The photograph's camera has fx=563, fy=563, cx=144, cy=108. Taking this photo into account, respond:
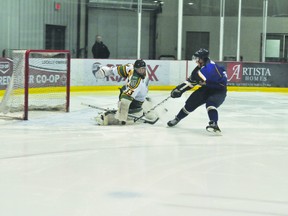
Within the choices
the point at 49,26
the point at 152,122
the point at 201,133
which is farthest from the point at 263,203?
the point at 49,26

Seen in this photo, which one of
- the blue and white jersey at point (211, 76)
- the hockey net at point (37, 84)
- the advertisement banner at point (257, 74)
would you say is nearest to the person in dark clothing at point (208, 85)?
the blue and white jersey at point (211, 76)

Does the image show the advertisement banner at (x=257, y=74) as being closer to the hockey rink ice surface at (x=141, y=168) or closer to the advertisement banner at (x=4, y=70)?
the advertisement banner at (x=4, y=70)

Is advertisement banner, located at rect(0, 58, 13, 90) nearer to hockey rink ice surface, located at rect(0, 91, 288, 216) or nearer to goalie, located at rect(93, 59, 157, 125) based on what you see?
hockey rink ice surface, located at rect(0, 91, 288, 216)

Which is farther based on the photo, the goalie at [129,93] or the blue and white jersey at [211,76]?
the goalie at [129,93]

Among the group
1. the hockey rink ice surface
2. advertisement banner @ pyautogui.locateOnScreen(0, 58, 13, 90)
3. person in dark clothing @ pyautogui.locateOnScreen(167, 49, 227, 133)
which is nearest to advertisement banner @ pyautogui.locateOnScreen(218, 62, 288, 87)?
advertisement banner @ pyautogui.locateOnScreen(0, 58, 13, 90)

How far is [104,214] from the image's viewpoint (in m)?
2.88

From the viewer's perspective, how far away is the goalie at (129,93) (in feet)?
20.6

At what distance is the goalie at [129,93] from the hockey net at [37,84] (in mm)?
1080

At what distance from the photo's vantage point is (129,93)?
6.27m

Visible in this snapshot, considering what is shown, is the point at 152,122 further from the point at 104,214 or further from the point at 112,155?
the point at 104,214

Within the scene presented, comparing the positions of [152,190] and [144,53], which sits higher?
[144,53]

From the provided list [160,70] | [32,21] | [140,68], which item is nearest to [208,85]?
[140,68]

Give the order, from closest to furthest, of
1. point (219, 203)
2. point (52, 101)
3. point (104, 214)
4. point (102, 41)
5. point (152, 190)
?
1. point (104, 214)
2. point (219, 203)
3. point (152, 190)
4. point (52, 101)
5. point (102, 41)

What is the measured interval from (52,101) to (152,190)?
482cm
